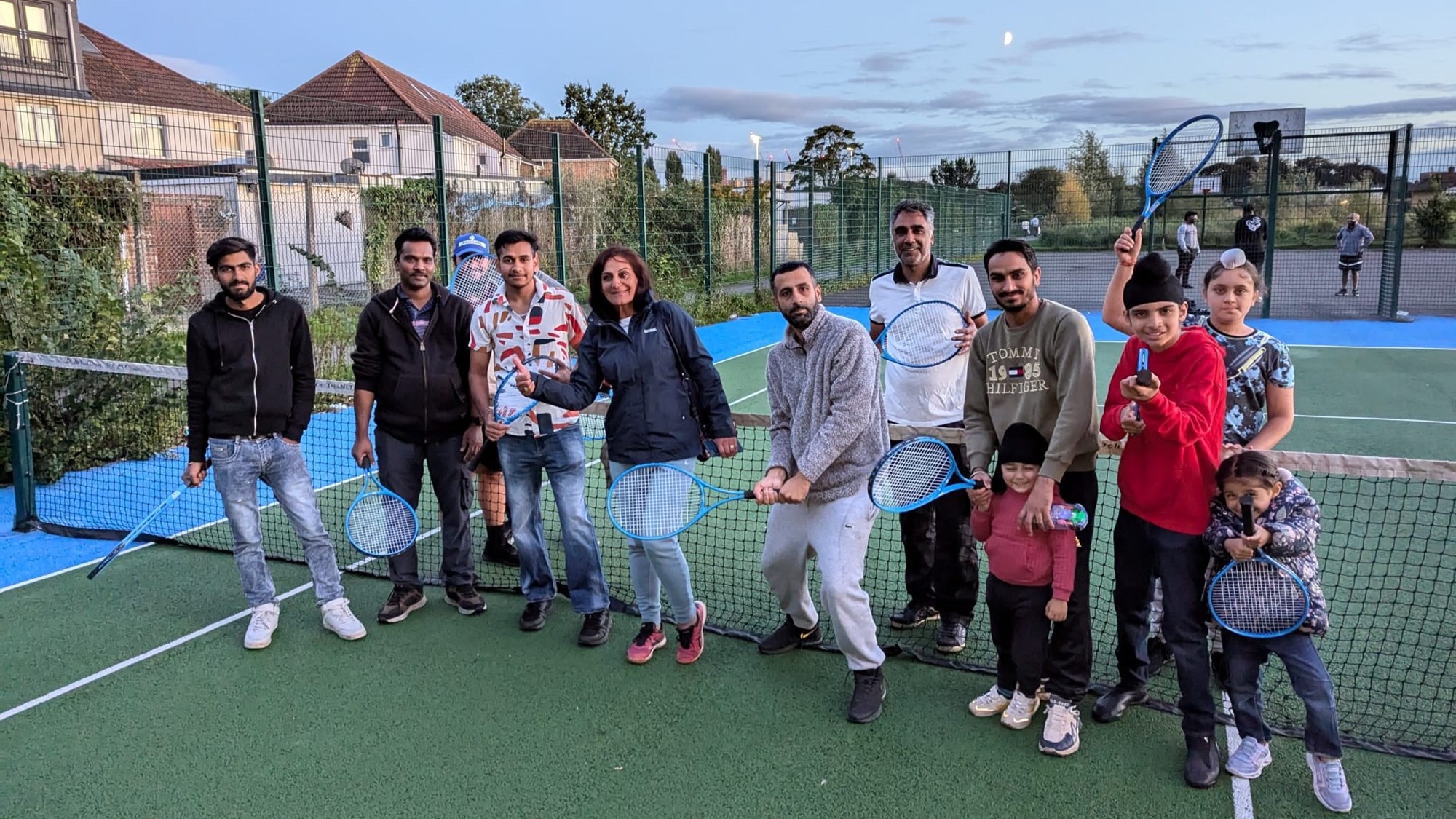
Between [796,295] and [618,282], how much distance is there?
900 mm

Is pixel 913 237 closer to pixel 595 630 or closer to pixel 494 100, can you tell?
pixel 595 630

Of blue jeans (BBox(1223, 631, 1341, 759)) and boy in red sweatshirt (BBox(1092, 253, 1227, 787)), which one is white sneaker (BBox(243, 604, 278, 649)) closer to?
boy in red sweatshirt (BBox(1092, 253, 1227, 787))

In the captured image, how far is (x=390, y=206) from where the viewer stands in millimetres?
12945

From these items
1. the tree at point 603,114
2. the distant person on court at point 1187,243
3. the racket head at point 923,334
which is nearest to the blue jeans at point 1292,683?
the racket head at point 923,334

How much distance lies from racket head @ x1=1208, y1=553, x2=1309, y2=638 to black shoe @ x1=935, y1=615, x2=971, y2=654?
144 centimetres

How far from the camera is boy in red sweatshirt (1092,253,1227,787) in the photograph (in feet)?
11.1

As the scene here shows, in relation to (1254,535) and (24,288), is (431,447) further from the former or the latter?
(24,288)

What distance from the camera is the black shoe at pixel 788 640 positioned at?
4773 millimetres

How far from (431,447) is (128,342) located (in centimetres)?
520

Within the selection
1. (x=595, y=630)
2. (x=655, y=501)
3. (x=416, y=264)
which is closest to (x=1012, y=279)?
(x=655, y=501)

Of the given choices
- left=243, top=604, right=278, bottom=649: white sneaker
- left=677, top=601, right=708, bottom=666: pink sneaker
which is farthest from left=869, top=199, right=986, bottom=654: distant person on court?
left=243, top=604, right=278, bottom=649: white sneaker

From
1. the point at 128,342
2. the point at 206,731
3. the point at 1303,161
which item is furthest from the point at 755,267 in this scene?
the point at 206,731

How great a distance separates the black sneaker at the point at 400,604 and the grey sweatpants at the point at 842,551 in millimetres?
2080

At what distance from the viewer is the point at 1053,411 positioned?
3848 millimetres
